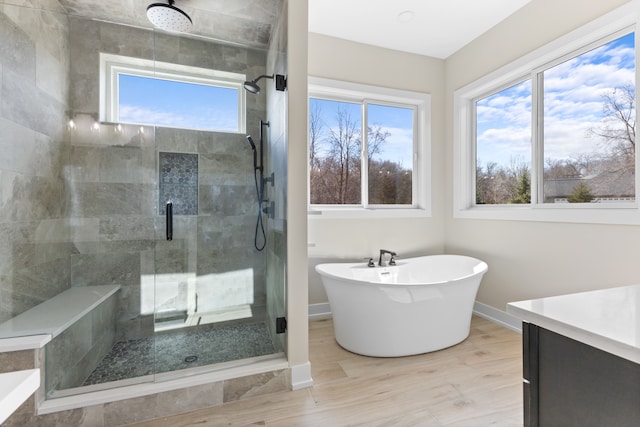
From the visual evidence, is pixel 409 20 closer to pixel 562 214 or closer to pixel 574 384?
pixel 562 214

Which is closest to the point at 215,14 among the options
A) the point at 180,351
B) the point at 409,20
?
the point at 409,20

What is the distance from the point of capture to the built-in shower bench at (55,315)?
1.51 meters

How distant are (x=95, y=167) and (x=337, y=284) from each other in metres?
2.08

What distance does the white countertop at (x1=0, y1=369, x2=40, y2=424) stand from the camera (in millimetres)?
453

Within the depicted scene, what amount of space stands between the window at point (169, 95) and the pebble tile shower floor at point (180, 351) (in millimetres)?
1701

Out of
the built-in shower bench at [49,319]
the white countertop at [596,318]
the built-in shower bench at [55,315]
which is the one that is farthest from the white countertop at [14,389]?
the built-in shower bench at [55,315]

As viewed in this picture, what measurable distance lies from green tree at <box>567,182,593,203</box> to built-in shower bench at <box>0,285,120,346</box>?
11.3ft

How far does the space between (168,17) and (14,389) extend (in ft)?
7.76

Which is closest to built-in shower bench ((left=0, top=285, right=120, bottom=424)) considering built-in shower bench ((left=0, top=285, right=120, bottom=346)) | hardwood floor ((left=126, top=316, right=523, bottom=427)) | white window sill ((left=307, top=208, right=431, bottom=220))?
built-in shower bench ((left=0, top=285, right=120, bottom=346))

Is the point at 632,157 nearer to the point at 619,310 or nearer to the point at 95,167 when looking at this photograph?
the point at 619,310

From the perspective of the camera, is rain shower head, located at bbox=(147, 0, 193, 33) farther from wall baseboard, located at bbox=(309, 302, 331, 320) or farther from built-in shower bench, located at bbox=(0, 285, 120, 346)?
wall baseboard, located at bbox=(309, 302, 331, 320)

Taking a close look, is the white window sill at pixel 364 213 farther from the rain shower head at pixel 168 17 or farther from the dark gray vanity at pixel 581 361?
the dark gray vanity at pixel 581 361

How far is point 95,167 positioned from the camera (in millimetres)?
2291

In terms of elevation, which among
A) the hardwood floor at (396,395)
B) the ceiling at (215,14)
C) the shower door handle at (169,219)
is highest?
the ceiling at (215,14)
